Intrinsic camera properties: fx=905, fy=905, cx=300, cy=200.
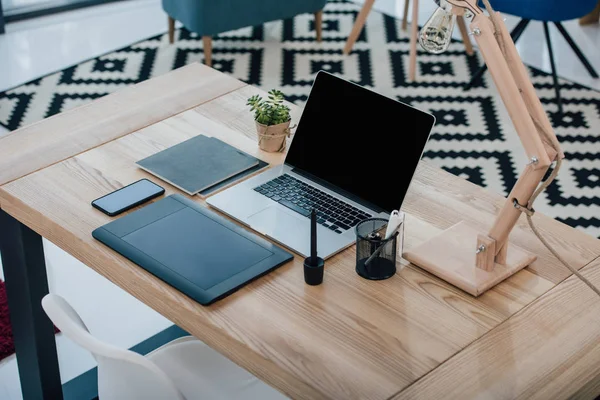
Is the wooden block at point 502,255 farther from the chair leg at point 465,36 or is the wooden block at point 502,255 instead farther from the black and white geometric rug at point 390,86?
the chair leg at point 465,36

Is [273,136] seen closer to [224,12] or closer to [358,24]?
[224,12]

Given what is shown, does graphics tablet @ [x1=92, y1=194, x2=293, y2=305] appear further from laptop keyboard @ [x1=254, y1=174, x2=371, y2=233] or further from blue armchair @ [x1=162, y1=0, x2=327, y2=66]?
blue armchair @ [x1=162, y1=0, x2=327, y2=66]

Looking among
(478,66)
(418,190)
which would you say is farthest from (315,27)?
(418,190)

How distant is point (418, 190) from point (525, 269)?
0.34 meters

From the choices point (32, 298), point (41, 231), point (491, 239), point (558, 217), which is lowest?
point (558, 217)

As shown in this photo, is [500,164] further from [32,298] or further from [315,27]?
[32,298]

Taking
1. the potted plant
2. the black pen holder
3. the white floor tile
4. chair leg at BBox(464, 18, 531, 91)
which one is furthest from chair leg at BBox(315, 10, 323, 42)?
the black pen holder

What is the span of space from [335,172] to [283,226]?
0.63 ft

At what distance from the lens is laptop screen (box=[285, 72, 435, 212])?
71.1 inches

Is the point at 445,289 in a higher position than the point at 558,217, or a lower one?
higher

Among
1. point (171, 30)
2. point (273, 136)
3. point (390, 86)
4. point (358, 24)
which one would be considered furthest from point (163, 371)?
point (171, 30)

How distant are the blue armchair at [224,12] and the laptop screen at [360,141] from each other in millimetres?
2279

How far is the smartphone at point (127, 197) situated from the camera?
188cm

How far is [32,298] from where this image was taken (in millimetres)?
2135
